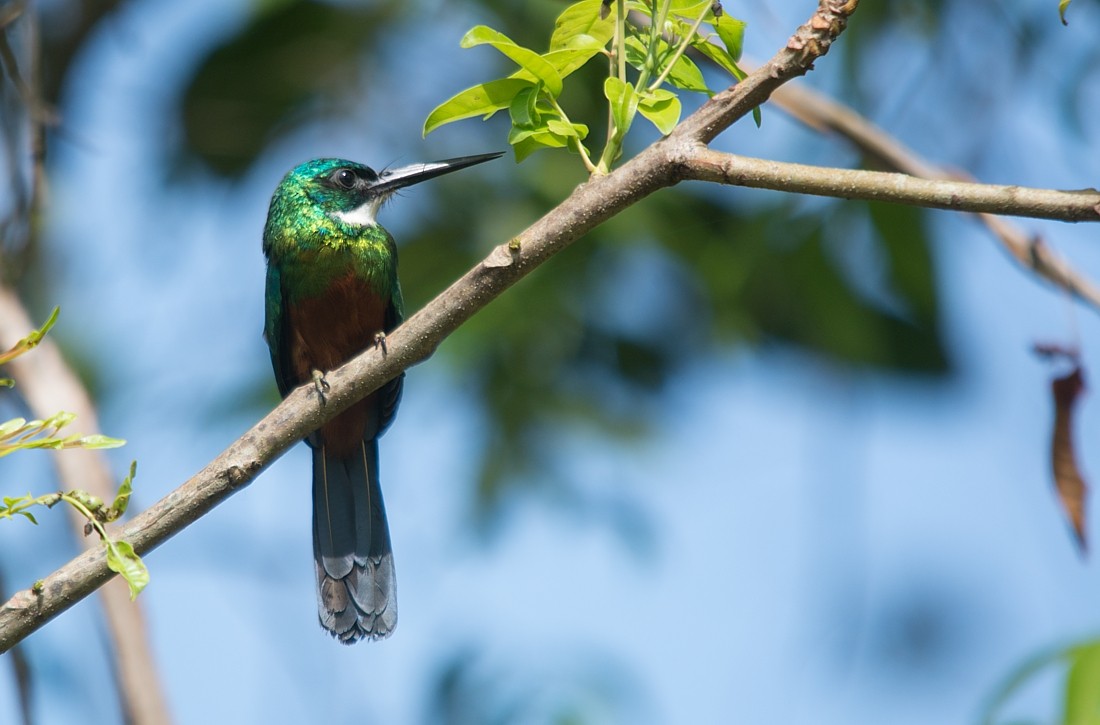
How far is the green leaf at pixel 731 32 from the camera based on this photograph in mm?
2008

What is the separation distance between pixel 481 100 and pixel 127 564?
35.2 inches

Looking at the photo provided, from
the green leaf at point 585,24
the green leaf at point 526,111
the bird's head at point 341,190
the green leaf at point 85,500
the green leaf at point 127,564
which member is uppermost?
the bird's head at point 341,190

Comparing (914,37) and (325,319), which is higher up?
(914,37)

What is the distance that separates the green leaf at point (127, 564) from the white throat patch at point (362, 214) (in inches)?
102

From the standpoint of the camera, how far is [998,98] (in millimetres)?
4754

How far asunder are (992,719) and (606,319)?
3.19 m

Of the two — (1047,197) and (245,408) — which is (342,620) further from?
(1047,197)

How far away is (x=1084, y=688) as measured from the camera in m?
2.31

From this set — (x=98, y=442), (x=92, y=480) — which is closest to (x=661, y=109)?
(x=98, y=442)

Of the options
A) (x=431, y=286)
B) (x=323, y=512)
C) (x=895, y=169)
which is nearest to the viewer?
(x=895, y=169)

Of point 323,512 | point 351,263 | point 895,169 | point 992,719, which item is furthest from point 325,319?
point 992,719

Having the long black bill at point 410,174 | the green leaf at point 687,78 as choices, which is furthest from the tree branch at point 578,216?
the long black bill at point 410,174

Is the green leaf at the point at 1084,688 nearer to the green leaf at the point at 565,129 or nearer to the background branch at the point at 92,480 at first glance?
the green leaf at the point at 565,129

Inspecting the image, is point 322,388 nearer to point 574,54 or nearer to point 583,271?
point 574,54
